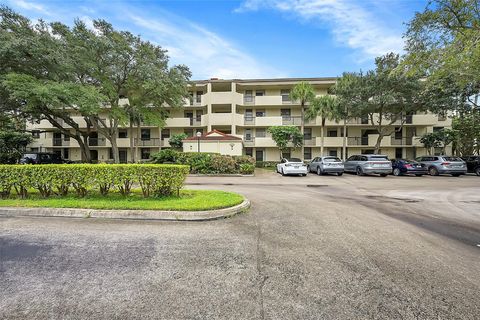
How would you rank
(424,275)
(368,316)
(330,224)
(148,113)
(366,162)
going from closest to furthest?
(368,316)
(424,275)
(330,224)
(366,162)
(148,113)

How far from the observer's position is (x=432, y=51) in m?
7.55

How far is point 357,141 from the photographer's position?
30.7 meters

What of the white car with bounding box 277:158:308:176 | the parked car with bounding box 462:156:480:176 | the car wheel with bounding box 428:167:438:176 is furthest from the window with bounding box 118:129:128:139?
the parked car with bounding box 462:156:480:176

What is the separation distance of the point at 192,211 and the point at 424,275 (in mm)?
4838

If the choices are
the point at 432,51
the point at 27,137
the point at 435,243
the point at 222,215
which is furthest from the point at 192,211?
the point at 27,137

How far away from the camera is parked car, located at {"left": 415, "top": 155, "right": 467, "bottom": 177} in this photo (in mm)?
18688

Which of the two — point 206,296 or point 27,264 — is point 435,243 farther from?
point 27,264

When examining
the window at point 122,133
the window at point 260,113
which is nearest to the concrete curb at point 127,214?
the window at point 260,113

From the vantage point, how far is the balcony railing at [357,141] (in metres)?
30.4

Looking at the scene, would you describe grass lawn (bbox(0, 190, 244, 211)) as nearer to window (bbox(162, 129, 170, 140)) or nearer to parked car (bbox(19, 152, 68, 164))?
parked car (bbox(19, 152, 68, 164))

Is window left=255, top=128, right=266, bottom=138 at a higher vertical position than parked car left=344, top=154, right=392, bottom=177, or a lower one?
higher

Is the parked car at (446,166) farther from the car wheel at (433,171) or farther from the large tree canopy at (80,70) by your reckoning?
the large tree canopy at (80,70)

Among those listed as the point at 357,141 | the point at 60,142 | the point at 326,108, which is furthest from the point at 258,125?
the point at 60,142

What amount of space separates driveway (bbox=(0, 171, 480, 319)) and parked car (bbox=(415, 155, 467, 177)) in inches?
630
